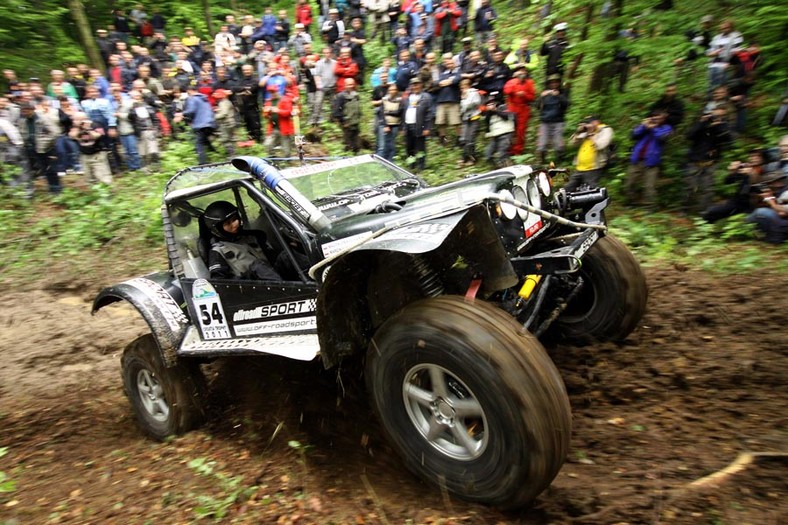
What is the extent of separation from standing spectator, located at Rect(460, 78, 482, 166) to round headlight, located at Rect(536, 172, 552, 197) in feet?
20.9

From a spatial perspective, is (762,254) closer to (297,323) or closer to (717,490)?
(717,490)

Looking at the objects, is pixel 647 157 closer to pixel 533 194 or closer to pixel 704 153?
pixel 704 153

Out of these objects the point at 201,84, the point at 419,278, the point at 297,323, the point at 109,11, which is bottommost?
the point at 297,323

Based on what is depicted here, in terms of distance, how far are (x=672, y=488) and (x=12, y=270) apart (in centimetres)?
1038

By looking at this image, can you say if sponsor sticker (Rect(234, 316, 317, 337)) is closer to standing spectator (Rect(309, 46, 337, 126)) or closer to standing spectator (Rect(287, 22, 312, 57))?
standing spectator (Rect(309, 46, 337, 126))

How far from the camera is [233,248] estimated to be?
175 inches

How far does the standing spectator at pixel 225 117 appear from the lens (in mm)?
11703

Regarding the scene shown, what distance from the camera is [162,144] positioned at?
1318cm

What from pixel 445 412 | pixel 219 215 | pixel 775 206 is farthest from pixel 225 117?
pixel 445 412

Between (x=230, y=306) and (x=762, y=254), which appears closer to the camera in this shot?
(x=230, y=306)

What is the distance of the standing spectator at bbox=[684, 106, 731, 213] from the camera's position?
766cm

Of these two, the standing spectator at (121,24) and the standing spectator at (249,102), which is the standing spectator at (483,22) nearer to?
the standing spectator at (249,102)

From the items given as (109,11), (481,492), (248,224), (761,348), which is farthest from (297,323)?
(109,11)

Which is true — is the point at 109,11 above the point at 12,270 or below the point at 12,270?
above
